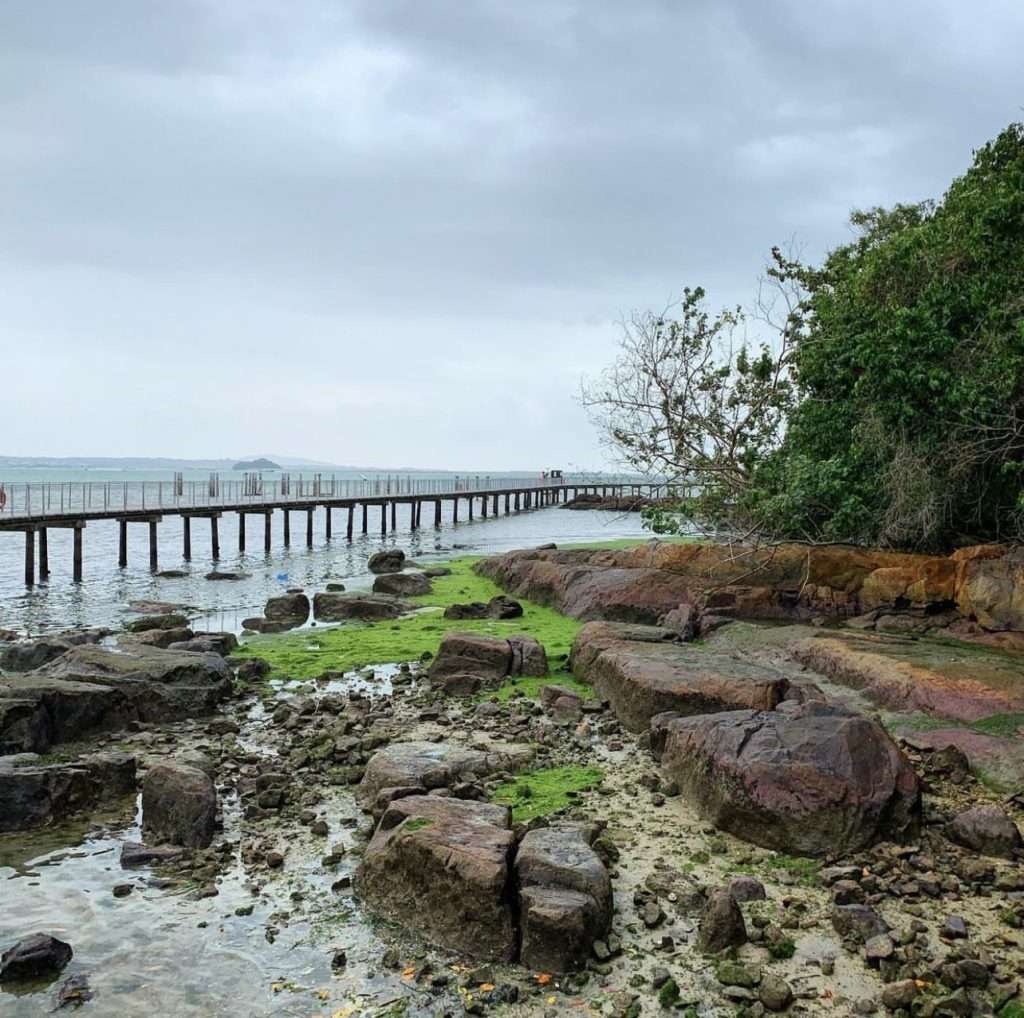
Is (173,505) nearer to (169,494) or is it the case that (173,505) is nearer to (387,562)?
(169,494)

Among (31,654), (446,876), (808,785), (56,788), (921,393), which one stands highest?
(921,393)

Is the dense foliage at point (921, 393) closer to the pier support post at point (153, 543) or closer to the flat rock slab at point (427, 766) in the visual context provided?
the flat rock slab at point (427, 766)

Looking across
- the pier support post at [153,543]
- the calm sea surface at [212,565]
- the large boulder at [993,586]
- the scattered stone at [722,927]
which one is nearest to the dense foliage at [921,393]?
the large boulder at [993,586]

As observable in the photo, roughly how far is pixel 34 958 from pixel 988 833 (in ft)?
23.7

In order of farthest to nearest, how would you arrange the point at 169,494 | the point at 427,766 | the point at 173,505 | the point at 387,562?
the point at 169,494 < the point at 173,505 < the point at 387,562 < the point at 427,766

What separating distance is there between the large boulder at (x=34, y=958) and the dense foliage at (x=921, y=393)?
13.1 metres

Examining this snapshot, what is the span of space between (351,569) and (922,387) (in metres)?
25.8

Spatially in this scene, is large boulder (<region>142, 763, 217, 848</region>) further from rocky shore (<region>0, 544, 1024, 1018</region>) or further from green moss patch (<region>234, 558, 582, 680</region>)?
green moss patch (<region>234, 558, 582, 680</region>)

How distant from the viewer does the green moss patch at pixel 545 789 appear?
8758 mm

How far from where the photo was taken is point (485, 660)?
14547 mm

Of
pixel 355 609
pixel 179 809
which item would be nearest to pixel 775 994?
pixel 179 809

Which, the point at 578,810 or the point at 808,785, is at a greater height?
the point at 808,785

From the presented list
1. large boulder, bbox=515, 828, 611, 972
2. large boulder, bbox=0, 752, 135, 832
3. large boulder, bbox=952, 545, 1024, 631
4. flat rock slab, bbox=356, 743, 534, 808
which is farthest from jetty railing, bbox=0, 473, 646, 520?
large boulder, bbox=515, 828, 611, 972

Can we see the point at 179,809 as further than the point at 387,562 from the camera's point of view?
No
